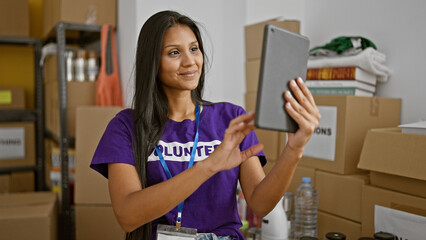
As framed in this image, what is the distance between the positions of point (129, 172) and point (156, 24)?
426mm

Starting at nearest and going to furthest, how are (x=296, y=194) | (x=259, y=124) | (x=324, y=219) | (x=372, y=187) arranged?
(x=259, y=124), (x=372, y=187), (x=324, y=219), (x=296, y=194)

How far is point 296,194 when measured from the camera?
1812 mm

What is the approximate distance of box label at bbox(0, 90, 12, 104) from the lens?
2.93 meters

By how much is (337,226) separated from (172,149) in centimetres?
85

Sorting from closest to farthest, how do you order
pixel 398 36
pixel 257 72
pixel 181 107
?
pixel 181 107, pixel 398 36, pixel 257 72

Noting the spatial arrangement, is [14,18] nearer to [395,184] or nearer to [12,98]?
[12,98]

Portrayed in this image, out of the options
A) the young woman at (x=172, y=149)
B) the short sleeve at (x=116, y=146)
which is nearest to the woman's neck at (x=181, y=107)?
the young woman at (x=172, y=149)

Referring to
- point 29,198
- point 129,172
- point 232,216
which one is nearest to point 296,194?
point 232,216

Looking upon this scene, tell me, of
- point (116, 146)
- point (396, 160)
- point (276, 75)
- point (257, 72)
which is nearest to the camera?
point (276, 75)

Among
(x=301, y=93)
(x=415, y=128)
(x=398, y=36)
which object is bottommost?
(x=415, y=128)

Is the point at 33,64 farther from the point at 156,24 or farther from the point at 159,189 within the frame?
the point at 159,189

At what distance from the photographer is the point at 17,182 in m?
3.01

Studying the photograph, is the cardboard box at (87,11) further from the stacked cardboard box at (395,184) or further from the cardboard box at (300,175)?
the stacked cardboard box at (395,184)

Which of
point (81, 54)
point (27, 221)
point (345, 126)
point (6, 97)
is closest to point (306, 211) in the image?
point (345, 126)
